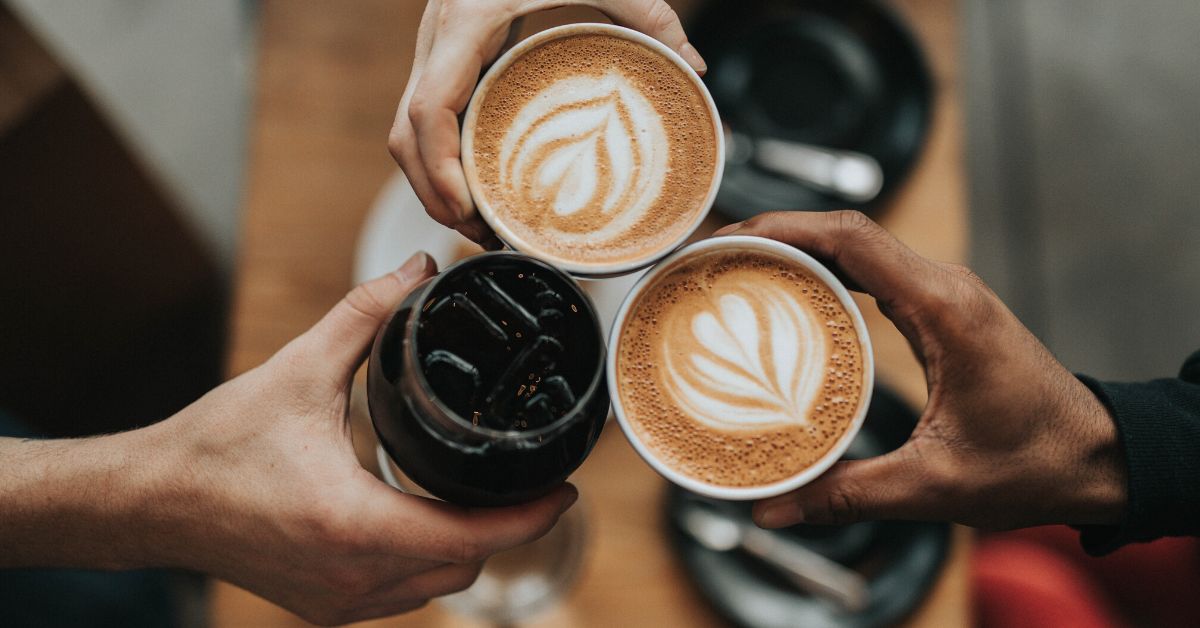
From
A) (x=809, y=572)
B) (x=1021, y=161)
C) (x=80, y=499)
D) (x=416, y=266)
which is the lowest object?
(x=809, y=572)

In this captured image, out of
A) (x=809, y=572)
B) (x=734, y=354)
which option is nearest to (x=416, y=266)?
(x=734, y=354)

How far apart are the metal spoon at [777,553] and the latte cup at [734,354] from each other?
0.35 meters

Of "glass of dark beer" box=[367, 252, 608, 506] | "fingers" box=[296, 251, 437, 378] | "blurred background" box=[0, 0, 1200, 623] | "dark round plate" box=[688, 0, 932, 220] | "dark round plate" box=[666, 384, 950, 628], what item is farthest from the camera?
"blurred background" box=[0, 0, 1200, 623]

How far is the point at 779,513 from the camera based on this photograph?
0.86m

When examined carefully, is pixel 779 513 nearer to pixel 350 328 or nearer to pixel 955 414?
pixel 955 414

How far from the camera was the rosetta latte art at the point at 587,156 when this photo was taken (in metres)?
0.87

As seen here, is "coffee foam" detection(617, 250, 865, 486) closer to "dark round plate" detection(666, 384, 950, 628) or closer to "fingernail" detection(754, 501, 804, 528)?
"fingernail" detection(754, 501, 804, 528)

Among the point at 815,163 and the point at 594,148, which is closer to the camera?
the point at 594,148

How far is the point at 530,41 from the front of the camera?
88cm

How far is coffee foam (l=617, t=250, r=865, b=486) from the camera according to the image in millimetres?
831

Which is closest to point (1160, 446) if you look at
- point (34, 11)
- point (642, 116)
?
point (642, 116)

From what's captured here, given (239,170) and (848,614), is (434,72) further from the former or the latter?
(239,170)

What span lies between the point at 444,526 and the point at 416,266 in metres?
0.27

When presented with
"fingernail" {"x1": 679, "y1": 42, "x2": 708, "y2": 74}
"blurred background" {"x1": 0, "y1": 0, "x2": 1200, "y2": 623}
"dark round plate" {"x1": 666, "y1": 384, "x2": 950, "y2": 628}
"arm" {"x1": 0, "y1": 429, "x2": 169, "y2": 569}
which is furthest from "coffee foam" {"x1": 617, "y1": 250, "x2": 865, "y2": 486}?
"blurred background" {"x1": 0, "y1": 0, "x2": 1200, "y2": 623}
